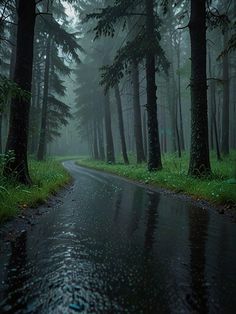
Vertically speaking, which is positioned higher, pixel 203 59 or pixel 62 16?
pixel 62 16

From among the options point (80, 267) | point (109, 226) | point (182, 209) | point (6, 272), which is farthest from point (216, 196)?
point (6, 272)

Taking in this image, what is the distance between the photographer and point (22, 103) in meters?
9.14

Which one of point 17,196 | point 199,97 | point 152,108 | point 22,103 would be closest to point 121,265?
point 17,196

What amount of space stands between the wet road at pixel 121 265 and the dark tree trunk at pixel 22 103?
2.70m

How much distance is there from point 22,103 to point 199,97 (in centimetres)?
642

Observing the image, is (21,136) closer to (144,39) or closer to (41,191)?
(41,191)

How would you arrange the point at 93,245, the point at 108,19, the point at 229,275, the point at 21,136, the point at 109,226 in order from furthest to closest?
the point at 108,19, the point at 21,136, the point at 109,226, the point at 93,245, the point at 229,275

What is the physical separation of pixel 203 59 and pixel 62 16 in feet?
57.0

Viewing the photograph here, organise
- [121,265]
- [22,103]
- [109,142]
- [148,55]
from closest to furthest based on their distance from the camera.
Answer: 1. [121,265]
2. [22,103]
3. [148,55]
4. [109,142]

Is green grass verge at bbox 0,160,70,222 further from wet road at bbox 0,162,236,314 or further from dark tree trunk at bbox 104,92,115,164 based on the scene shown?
dark tree trunk at bbox 104,92,115,164

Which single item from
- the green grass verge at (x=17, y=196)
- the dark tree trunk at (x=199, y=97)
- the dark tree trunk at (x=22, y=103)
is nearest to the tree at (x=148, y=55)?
the dark tree trunk at (x=199, y=97)

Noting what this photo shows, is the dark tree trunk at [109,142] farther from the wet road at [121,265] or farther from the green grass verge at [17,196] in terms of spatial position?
the wet road at [121,265]

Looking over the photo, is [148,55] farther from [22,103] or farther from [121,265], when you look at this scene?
[121,265]

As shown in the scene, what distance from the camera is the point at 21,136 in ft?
29.9
